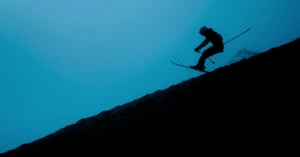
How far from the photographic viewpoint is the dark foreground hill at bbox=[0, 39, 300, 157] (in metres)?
4.69

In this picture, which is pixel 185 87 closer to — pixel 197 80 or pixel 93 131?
pixel 197 80

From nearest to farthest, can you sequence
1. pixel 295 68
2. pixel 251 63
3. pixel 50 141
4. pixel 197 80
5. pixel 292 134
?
pixel 292 134 < pixel 295 68 < pixel 251 63 < pixel 197 80 < pixel 50 141

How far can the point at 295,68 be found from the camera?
4.83 meters

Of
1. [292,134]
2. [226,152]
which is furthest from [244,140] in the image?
[292,134]

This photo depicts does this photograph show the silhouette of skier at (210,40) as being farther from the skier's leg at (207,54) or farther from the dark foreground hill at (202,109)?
the dark foreground hill at (202,109)

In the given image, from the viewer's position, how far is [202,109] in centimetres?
527

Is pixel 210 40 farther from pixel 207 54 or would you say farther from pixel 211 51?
pixel 207 54

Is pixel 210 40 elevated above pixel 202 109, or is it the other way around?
pixel 210 40

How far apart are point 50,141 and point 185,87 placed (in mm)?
3649

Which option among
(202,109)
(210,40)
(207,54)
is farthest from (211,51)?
(202,109)

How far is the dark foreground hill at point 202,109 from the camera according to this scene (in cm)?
469


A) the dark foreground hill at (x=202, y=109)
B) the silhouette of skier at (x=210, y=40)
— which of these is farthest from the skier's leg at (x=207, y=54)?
the dark foreground hill at (x=202, y=109)

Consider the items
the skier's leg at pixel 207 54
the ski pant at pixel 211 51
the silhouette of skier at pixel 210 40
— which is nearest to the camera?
the silhouette of skier at pixel 210 40

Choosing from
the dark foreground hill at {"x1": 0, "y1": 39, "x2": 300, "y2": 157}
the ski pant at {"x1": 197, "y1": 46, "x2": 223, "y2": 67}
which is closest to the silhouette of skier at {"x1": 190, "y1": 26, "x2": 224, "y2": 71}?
the ski pant at {"x1": 197, "y1": 46, "x2": 223, "y2": 67}
